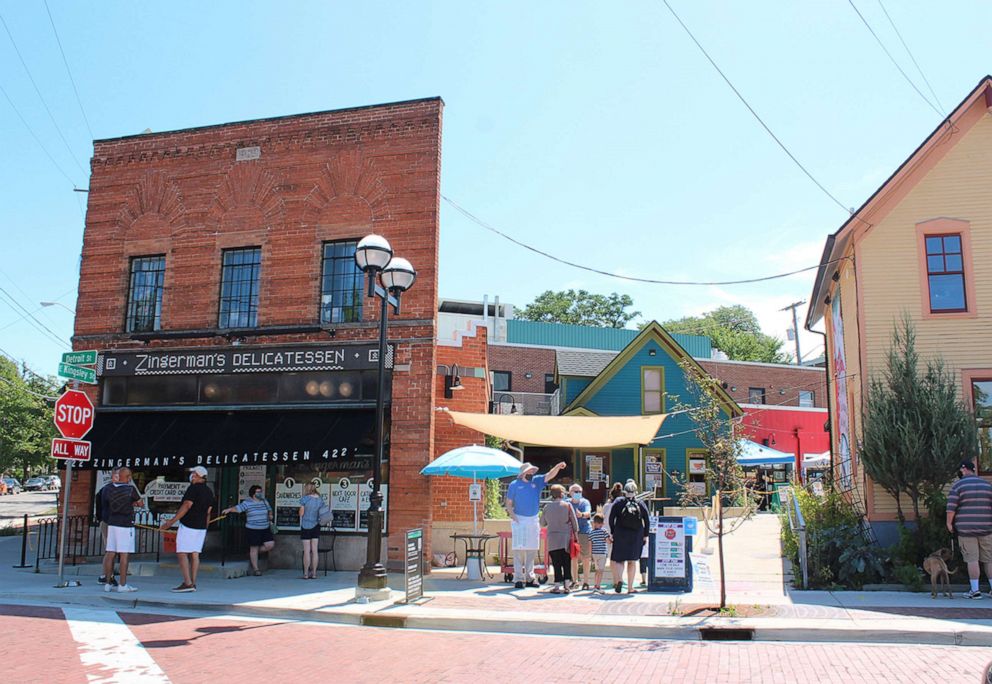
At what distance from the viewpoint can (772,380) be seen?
4625cm

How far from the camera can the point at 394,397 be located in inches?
604

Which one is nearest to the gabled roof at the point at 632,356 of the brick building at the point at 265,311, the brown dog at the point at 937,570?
the brick building at the point at 265,311

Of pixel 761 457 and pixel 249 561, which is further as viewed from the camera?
pixel 761 457

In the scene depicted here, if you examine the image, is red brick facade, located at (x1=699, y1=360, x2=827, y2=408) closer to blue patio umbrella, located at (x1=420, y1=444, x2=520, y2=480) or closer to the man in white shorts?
blue patio umbrella, located at (x1=420, y1=444, x2=520, y2=480)

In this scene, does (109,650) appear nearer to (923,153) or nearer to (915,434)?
(915,434)

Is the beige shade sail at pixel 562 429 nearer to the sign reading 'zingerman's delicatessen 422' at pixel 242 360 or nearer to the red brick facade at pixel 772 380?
the sign reading 'zingerman's delicatessen 422' at pixel 242 360

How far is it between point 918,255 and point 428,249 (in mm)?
9500

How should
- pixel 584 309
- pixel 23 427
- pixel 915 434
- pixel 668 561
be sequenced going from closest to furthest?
pixel 668 561
pixel 915 434
pixel 23 427
pixel 584 309

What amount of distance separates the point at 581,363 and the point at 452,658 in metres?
25.4

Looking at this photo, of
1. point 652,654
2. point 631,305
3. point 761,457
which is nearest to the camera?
point 652,654

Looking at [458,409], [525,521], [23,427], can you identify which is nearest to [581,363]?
[458,409]

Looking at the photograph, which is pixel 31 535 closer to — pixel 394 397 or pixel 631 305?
pixel 394 397

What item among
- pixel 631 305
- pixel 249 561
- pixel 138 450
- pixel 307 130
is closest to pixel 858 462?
pixel 249 561

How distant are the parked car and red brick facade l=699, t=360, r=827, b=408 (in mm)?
62636
